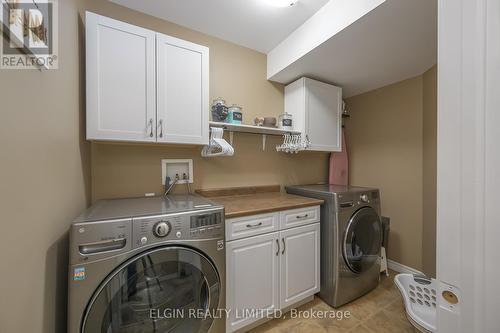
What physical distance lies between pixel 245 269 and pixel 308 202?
29.4 inches

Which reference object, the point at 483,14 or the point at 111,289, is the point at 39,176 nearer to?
the point at 111,289

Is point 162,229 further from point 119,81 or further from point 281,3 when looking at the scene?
point 281,3

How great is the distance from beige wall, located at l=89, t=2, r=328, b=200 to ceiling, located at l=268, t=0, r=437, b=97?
31 centimetres

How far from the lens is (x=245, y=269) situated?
1.38 m

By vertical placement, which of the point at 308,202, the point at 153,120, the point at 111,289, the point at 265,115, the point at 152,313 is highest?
the point at 265,115

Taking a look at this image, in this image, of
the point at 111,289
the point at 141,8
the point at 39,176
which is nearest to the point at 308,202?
the point at 111,289

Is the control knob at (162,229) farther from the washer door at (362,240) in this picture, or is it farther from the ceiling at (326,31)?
the ceiling at (326,31)

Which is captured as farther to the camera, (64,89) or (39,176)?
(64,89)

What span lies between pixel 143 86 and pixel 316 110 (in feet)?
5.61

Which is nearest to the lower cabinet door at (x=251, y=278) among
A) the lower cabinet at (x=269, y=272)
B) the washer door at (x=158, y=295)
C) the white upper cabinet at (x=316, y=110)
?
the lower cabinet at (x=269, y=272)

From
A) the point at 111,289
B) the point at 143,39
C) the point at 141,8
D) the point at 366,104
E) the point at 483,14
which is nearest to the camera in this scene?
the point at 483,14

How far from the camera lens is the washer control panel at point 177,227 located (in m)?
0.96

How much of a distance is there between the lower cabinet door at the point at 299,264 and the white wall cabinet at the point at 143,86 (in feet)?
3.59

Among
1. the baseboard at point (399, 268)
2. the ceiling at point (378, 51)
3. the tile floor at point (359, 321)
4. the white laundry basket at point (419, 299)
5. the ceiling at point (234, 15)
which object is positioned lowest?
the tile floor at point (359, 321)
